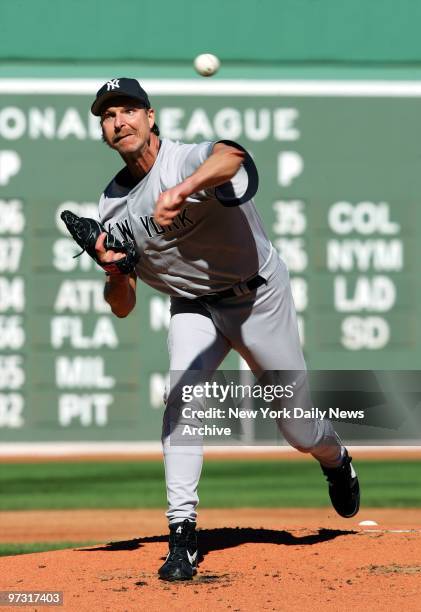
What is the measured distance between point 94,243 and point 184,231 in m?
0.30

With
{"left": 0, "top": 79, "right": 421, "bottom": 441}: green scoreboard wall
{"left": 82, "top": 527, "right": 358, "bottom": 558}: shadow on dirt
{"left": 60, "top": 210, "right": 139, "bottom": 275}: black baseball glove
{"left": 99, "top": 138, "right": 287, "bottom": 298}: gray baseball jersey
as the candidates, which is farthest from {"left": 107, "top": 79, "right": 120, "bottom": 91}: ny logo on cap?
{"left": 0, "top": 79, "right": 421, "bottom": 441}: green scoreboard wall

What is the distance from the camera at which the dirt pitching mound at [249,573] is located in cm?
348

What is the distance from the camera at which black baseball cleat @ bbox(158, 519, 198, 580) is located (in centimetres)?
375

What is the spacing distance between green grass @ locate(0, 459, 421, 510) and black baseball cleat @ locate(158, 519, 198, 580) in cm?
337

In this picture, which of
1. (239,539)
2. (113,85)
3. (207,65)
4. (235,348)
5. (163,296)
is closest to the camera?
(113,85)

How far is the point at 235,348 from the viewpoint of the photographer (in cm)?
414

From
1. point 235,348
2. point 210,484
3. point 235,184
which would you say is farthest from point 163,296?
point 235,184

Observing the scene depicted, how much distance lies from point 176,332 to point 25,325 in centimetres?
446

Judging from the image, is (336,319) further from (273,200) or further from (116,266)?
(116,266)

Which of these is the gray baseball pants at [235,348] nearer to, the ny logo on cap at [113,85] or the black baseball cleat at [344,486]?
the black baseball cleat at [344,486]

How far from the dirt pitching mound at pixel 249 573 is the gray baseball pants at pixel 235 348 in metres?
0.30

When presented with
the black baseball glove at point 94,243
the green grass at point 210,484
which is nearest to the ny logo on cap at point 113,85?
the black baseball glove at point 94,243

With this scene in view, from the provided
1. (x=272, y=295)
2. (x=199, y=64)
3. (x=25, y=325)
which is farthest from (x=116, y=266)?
(x=25, y=325)

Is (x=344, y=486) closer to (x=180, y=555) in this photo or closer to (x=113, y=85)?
(x=180, y=555)
